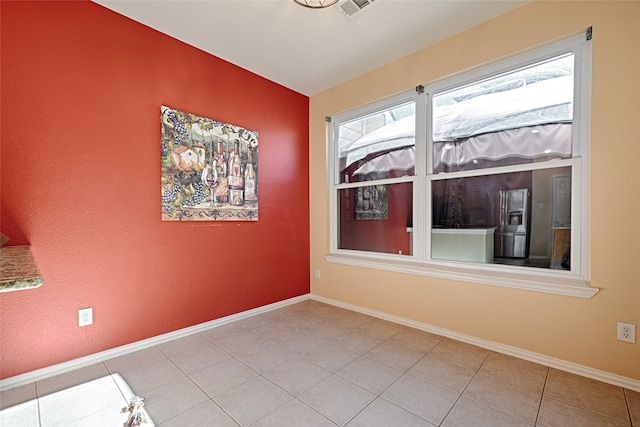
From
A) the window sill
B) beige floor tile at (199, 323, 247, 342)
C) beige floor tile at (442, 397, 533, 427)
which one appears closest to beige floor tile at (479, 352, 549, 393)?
beige floor tile at (442, 397, 533, 427)

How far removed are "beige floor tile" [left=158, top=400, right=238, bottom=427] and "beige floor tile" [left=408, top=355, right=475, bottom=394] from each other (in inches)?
47.8

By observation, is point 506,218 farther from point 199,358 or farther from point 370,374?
point 199,358

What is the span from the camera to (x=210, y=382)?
1.83 meters

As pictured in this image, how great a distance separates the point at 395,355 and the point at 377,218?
58.2 inches

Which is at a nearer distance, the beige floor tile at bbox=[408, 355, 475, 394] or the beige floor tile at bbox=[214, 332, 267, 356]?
the beige floor tile at bbox=[408, 355, 475, 394]

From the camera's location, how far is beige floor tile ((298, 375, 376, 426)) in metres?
1.55

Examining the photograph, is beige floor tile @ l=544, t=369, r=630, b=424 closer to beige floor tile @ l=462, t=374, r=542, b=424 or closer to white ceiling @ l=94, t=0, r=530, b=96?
beige floor tile @ l=462, t=374, r=542, b=424

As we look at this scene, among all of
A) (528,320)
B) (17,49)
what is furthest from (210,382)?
(17,49)

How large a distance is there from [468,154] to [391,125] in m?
0.90

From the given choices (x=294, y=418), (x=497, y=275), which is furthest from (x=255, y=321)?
(x=497, y=275)

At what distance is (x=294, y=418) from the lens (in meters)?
1.51

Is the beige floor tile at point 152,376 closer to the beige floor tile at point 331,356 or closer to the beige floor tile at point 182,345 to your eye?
the beige floor tile at point 182,345

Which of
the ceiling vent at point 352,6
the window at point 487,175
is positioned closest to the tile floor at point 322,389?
the window at point 487,175

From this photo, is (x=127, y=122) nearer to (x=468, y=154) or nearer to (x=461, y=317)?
(x=468, y=154)
